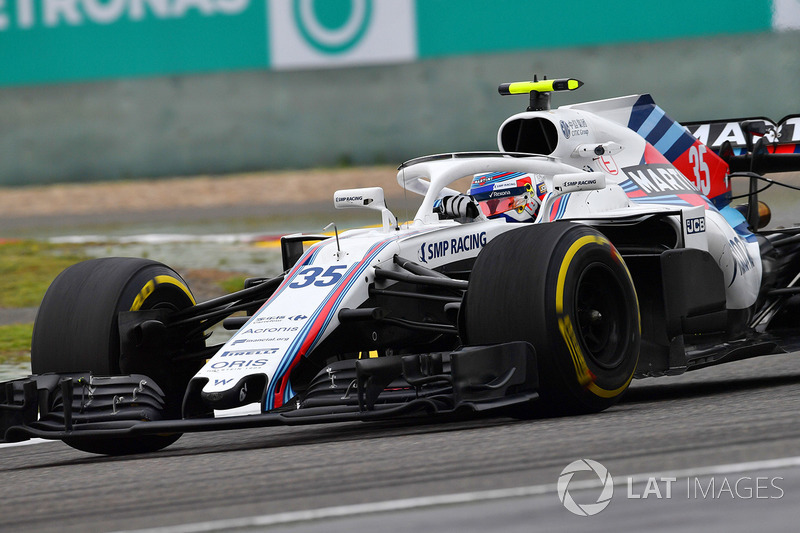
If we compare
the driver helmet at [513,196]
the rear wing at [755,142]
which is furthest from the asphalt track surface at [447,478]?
the rear wing at [755,142]

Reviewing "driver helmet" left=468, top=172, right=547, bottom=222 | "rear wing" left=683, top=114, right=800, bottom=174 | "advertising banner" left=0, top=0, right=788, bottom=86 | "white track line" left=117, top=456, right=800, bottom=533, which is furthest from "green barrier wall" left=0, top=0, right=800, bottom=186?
"white track line" left=117, top=456, right=800, bottom=533

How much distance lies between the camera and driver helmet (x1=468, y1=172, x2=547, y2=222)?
745 cm

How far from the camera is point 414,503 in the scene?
4055 millimetres

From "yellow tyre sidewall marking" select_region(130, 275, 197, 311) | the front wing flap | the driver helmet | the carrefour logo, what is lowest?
the front wing flap

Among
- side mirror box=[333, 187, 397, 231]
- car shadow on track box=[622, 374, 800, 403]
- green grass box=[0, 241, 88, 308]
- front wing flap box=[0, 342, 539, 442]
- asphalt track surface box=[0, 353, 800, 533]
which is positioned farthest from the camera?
green grass box=[0, 241, 88, 308]

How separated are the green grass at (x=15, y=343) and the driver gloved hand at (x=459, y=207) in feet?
13.4

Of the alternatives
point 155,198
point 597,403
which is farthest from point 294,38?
point 597,403

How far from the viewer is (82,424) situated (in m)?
5.92

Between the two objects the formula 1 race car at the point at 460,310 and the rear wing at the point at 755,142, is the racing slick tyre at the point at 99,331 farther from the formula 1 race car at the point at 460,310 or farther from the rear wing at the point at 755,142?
the rear wing at the point at 755,142

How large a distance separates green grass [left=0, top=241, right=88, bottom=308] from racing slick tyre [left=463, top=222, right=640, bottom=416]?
709 cm

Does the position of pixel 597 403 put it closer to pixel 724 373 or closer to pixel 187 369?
pixel 187 369

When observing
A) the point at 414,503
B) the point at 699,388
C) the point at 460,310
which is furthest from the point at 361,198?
the point at 414,503

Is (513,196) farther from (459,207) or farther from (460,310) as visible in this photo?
(460,310)

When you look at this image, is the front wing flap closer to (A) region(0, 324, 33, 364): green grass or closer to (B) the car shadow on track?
(B) the car shadow on track
